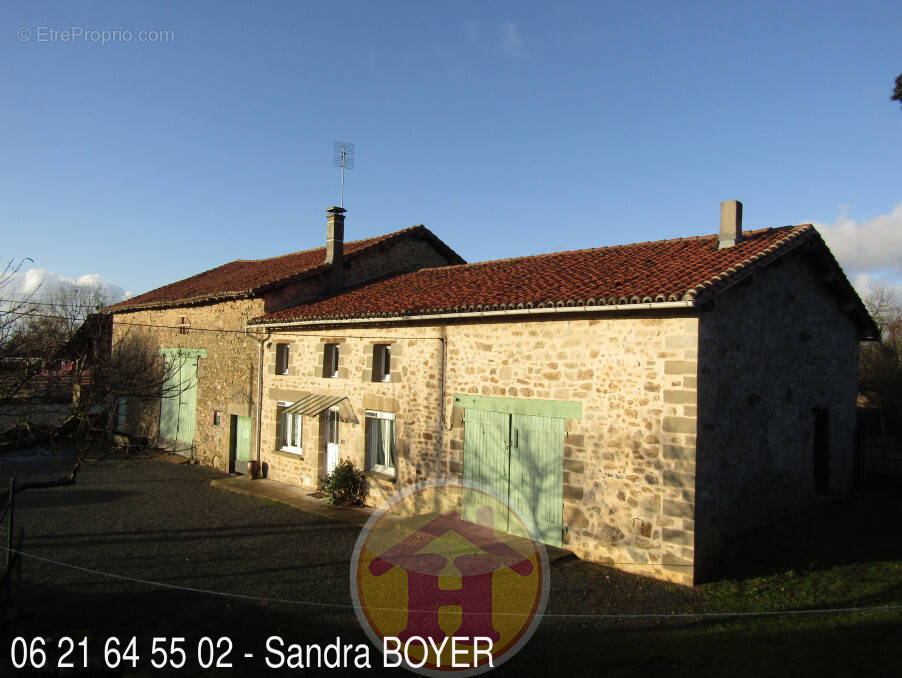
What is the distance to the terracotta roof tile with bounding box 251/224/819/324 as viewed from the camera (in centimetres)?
826

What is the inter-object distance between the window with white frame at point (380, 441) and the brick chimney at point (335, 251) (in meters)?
5.17

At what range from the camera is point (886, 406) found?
57.7 feet

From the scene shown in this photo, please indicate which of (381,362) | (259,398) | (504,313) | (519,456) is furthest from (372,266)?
(519,456)

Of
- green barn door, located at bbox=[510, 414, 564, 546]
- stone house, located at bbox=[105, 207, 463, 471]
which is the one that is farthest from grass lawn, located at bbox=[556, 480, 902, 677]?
stone house, located at bbox=[105, 207, 463, 471]

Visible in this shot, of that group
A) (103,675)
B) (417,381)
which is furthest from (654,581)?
(103,675)

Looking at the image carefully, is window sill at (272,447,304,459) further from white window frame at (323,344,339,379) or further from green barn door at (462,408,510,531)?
green barn door at (462,408,510,531)

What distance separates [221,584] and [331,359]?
20.7ft

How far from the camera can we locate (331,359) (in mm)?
13414

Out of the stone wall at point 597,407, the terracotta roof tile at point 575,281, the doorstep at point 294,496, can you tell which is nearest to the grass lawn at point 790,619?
the stone wall at point 597,407

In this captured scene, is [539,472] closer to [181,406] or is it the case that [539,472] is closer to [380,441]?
[380,441]

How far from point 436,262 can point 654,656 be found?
14.3m

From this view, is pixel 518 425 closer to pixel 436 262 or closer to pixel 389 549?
pixel 389 549

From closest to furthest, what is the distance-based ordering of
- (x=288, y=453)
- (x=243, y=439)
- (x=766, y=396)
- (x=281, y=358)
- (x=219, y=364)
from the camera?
(x=766, y=396), (x=288, y=453), (x=281, y=358), (x=243, y=439), (x=219, y=364)

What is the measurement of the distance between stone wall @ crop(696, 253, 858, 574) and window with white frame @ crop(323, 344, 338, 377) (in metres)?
8.14
